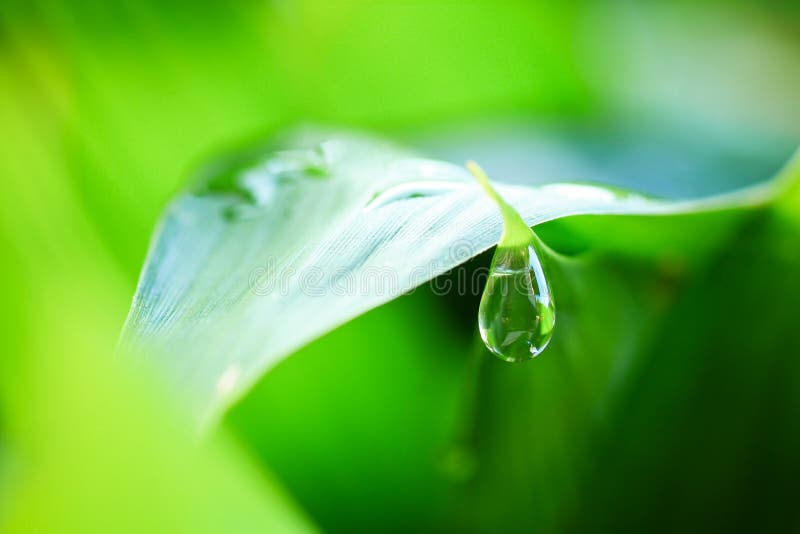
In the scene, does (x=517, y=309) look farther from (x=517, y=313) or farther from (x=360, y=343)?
(x=360, y=343)

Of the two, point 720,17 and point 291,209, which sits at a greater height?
point 720,17

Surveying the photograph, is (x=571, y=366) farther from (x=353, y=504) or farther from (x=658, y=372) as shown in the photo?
(x=353, y=504)

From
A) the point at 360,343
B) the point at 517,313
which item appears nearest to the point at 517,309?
the point at 517,313

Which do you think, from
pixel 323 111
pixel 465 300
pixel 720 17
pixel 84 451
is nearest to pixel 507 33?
pixel 323 111
